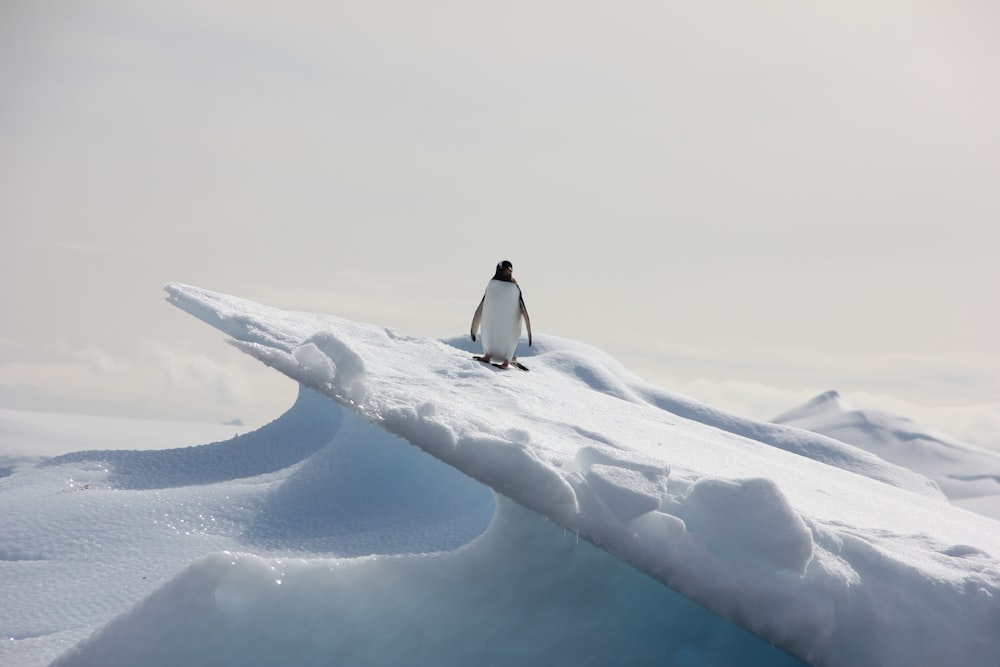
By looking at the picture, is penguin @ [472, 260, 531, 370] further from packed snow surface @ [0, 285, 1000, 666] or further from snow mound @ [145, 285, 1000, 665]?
snow mound @ [145, 285, 1000, 665]

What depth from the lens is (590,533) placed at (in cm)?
312

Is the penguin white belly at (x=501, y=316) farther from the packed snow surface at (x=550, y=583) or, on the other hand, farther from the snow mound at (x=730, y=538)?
the snow mound at (x=730, y=538)

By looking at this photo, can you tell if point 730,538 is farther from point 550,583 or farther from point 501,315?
point 501,315

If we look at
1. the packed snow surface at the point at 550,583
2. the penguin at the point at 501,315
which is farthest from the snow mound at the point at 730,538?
the penguin at the point at 501,315

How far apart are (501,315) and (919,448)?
12.2 m

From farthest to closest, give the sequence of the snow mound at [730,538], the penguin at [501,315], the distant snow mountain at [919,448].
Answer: the distant snow mountain at [919,448] → the penguin at [501,315] → the snow mound at [730,538]

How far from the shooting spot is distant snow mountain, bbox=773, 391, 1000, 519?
15.3 meters

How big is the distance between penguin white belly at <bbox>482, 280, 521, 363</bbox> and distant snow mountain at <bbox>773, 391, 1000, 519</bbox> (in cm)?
1087

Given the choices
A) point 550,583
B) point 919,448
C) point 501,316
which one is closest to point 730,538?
point 550,583

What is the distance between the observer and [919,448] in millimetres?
16234

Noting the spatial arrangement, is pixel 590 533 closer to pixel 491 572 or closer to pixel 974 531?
pixel 491 572

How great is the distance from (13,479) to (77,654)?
4769 mm

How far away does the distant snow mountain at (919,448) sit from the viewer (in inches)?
604

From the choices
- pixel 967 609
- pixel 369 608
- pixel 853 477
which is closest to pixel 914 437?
Result: pixel 853 477
